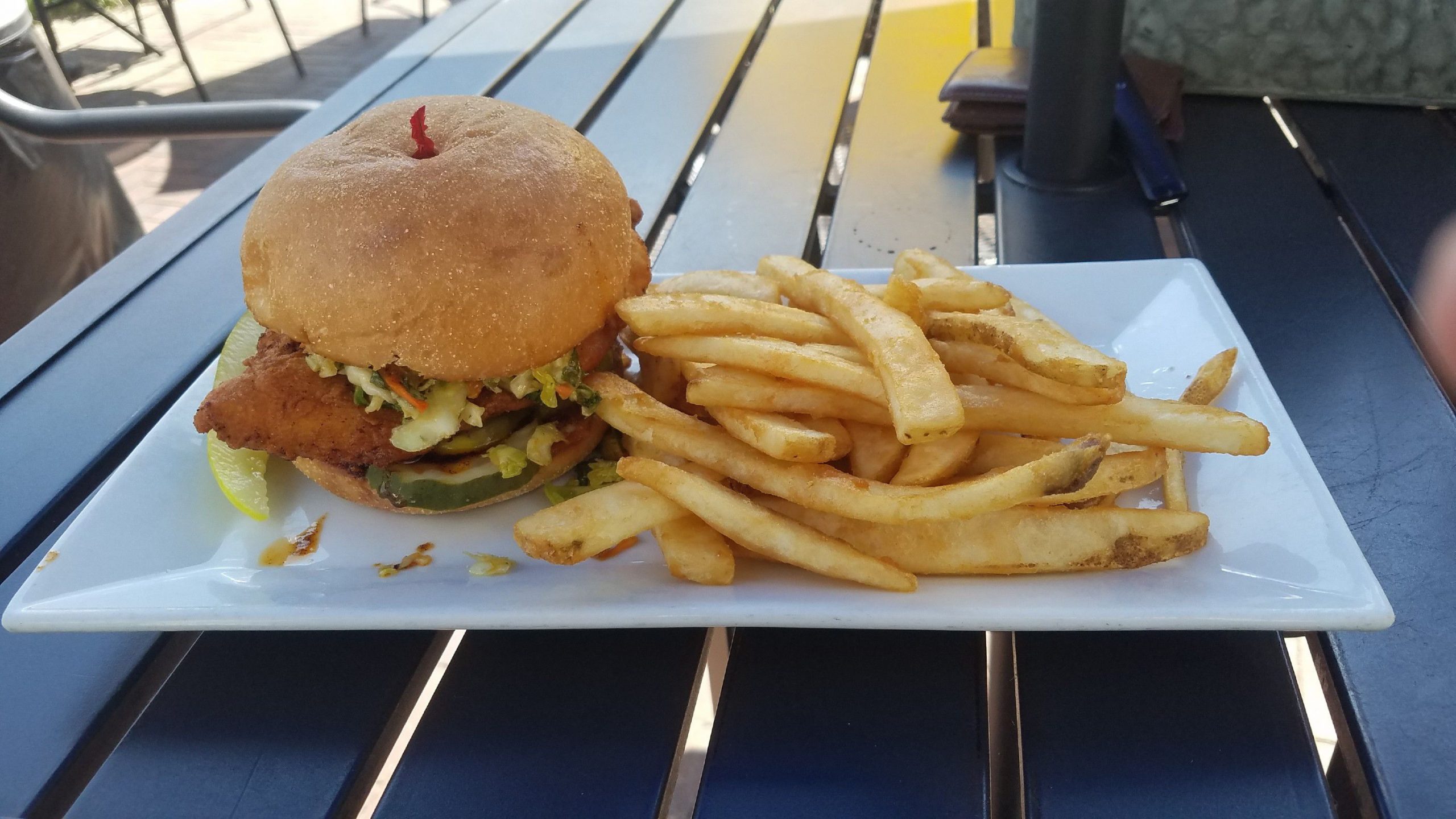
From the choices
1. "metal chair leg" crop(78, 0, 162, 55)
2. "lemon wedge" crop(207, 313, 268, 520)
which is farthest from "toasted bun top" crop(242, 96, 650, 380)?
"metal chair leg" crop(78, 0, 162, 55)

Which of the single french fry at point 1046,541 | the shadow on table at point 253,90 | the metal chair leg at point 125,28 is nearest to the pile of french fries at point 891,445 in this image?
the single french fry at point 1046,541

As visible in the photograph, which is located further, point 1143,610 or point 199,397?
point 199,397

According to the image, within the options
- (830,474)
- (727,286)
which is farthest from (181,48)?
(830,474)

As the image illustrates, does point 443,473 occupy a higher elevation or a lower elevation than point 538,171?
lower

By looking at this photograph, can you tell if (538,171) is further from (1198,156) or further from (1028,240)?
(1198,156)

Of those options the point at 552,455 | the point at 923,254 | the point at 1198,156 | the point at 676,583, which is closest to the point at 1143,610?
the point at 676,583
